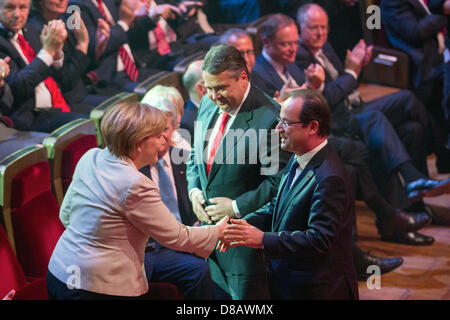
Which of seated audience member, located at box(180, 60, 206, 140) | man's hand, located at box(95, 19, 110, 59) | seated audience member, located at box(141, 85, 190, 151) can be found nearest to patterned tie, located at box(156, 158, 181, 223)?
seated audience member, located at box(141, 85, 190, 151)

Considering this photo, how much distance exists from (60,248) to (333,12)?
2960mm

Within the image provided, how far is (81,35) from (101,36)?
6.8 inches

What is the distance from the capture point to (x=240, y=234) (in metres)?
2.37

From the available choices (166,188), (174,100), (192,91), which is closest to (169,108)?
(174,100)

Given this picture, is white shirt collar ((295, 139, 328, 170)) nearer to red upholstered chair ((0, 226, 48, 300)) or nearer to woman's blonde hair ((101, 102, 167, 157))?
woman's blonde hair ((101, 102, 167, 157))

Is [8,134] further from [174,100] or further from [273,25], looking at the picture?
[273,25]

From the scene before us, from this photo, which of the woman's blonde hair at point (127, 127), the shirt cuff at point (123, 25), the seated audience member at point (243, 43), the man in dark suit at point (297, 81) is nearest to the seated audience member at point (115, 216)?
the woman's blonde hair at point (127, 127)

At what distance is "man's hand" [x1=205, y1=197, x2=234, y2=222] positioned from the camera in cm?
267

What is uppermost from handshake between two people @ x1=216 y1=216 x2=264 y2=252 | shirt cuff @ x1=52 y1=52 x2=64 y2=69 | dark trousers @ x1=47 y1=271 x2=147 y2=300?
shirt cuff @ x1=52 y1=52 x2=64 y2=69

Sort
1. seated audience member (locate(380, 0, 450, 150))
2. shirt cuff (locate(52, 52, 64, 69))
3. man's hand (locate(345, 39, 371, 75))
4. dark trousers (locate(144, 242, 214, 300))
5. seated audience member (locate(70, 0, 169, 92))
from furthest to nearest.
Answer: seated audience member (locate(380, 0, 450, 150))
man's hand (locate(345, 39, 371, 75))
seated audience member (locate(70, 0, 169, 92))
shirt cuff (locate(52, 52, 64, 69))
dark trousers (locate(144, 242, 214, 300))

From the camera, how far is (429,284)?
3654 millimetres

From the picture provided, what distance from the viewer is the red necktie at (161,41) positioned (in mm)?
4301

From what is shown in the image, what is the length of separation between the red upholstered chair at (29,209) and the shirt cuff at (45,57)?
59 cm

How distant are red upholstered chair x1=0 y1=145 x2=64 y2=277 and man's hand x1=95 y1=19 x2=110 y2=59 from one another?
106cm
